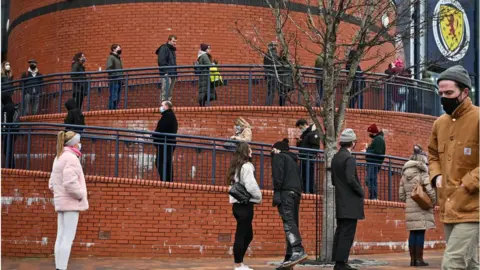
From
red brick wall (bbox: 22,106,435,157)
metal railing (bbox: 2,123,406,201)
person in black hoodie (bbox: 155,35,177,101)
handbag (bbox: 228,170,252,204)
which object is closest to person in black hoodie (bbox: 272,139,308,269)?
handbag (bbox: 228,170,252,204)

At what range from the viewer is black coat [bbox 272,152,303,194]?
10.8m

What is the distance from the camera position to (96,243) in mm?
13258

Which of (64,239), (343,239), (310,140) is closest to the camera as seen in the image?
(64,239)

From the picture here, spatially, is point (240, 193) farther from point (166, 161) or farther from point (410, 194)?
point (166, 161)

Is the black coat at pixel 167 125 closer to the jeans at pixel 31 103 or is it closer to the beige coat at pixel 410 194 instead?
the beige coat at pixel 410 194

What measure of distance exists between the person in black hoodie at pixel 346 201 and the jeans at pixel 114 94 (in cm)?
790

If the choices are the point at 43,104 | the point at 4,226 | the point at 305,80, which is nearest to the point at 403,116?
the point at 305,80

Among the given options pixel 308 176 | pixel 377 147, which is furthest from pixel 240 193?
pixel 377 147

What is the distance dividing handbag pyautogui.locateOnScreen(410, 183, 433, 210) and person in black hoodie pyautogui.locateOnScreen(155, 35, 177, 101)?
6813 millimetres

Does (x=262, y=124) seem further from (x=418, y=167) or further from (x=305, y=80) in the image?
(x=418, y=167)

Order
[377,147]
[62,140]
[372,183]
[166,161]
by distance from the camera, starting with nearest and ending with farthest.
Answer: [62,140] → [166,161] → [372,183] → [377,147]

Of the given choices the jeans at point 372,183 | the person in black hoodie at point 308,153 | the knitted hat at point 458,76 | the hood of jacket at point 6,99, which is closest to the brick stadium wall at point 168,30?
the hood of jacket at point 6,99

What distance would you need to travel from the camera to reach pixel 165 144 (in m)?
13.9

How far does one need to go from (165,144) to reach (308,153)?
257 centimetres
